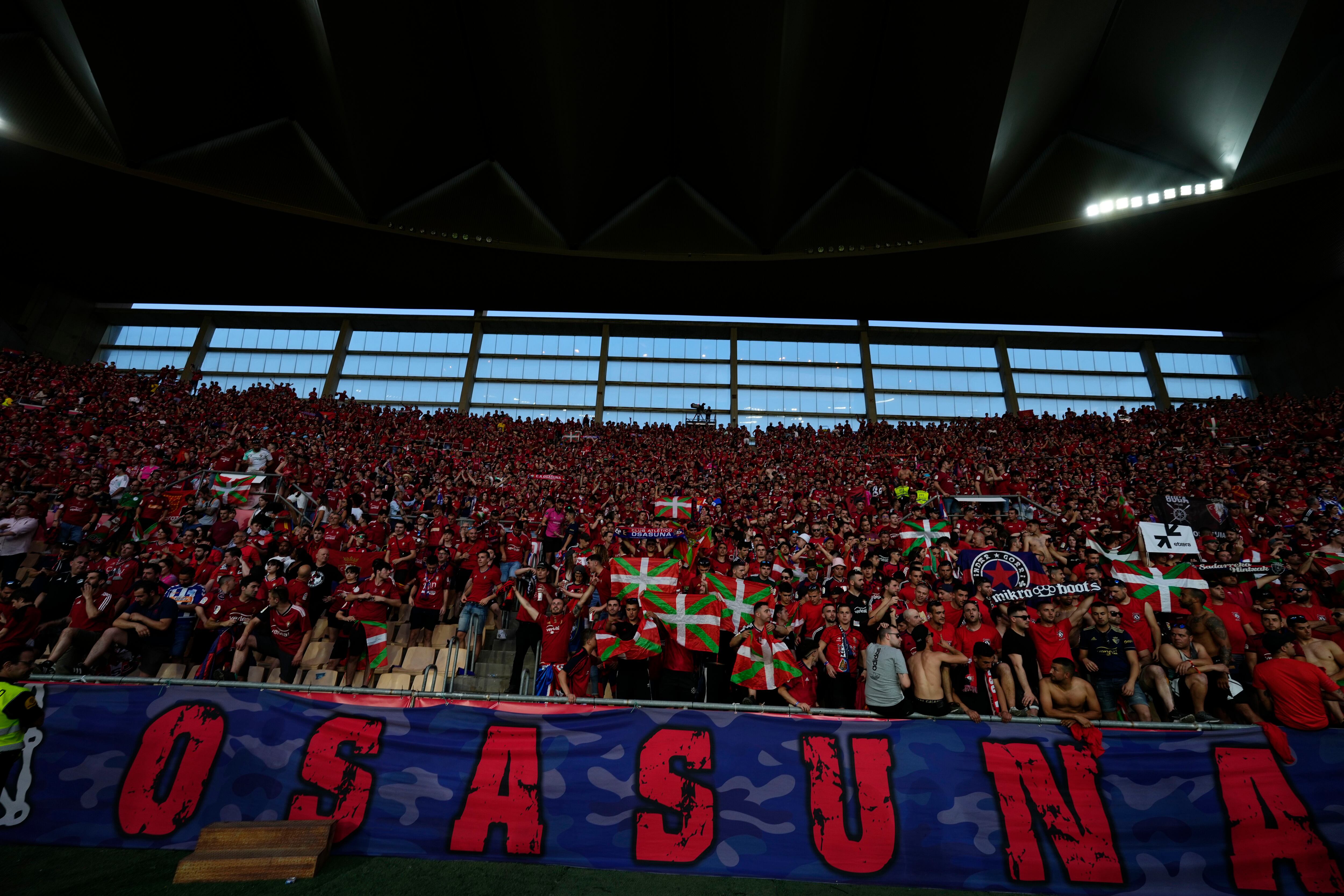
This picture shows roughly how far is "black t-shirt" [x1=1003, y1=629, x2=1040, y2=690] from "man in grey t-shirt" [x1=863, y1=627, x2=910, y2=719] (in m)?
Result: 1.40

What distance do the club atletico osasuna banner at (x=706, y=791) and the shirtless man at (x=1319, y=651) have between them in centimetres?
164

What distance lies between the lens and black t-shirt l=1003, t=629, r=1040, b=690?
8.02 metres

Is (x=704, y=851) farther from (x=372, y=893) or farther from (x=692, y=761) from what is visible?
(x=372, y=893)

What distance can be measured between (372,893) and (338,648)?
5461mm

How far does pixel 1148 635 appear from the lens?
8.24 m

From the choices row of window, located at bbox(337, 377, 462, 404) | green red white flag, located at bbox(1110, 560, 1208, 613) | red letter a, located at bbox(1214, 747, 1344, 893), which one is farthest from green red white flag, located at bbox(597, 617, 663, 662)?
row of window, located at bbox(337, 377, 462, 404)

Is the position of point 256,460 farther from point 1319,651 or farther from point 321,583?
point 1319,651

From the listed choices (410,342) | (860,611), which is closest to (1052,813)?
(860,611)

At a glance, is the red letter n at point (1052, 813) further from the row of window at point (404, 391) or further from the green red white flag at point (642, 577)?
the row of window at point (404, 391)

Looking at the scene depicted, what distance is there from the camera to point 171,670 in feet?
30.9

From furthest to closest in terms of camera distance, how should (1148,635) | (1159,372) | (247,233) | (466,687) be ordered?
(1159,372) < (247,233) < (466,687) < (1148,635)

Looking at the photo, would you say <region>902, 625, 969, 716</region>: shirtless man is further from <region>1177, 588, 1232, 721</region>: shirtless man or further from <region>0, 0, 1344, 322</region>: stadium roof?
<region>0, 0, 1344, 322</region>: stadium roof

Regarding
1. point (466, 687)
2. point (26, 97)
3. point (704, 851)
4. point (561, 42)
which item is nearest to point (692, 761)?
point (704, 851)

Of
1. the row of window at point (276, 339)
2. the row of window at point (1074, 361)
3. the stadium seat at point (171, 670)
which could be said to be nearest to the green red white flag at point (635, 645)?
the stadium seat at point (171, 670)
